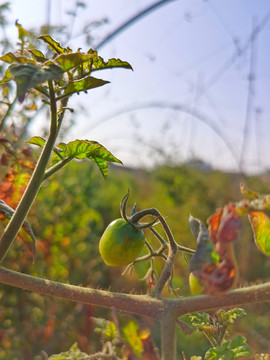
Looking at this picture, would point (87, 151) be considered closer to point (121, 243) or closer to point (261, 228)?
point (121, 243)

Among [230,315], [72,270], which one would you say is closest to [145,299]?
[230,315]

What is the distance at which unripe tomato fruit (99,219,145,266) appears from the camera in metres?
0.57

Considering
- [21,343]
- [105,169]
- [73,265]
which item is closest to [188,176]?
[73,265]

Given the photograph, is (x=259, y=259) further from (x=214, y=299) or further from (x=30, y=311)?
(x=214, y=299)

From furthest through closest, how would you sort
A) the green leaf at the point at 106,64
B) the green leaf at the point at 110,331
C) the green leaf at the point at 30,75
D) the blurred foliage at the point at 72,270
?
the blurred foliage at the point at 72,270 < the green leaf at the point at 110,331 < the green leaf at the point at 106,64 < the green leaf at the point at 30,75

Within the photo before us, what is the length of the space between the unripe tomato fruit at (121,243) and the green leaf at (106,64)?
7.4 inches

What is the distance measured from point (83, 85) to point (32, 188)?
0.12 m

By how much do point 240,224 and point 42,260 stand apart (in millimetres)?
2323

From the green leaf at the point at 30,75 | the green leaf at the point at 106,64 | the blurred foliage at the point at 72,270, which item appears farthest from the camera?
the blurred foliage at the point at 72,270

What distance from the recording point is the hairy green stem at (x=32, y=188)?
48 cm

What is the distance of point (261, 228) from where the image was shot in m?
0.44

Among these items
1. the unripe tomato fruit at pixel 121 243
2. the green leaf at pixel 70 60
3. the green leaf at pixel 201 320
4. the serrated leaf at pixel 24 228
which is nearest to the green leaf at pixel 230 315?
the green leaf at pixel 201 320

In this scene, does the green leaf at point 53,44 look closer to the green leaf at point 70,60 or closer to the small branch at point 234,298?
the green leaf at point 70,60

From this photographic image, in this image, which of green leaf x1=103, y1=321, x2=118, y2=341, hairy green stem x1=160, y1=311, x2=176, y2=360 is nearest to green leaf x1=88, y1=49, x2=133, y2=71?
hairy green stem x1=160, y1=311, x2=176, y2=360
